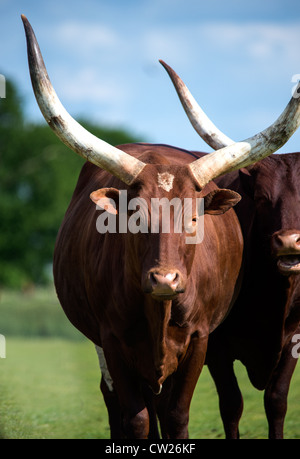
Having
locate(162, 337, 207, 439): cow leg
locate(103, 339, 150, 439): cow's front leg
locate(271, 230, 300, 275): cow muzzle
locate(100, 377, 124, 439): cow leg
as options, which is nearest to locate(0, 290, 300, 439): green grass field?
locate(100, 377, 124, 439): cow leg

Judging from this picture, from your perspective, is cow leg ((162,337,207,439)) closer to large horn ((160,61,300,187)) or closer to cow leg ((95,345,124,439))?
large horn ((160,61,300,187))

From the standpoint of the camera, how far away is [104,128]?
201 ft

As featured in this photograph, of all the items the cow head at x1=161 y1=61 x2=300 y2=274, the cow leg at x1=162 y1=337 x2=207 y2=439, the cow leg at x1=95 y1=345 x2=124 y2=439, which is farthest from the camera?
the cow leg at x1=95 y1=345 x2=124 y2=439

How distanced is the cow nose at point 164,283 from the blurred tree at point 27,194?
124 ft

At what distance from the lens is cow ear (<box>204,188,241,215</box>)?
4.25 m

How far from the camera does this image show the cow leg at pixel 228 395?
18.2 feet

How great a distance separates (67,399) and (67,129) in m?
6.10

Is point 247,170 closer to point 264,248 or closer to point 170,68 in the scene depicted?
point 264,248

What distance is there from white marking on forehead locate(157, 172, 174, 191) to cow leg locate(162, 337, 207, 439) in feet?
3.60

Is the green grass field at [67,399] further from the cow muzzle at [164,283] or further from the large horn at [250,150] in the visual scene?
the large horn at [250,150]

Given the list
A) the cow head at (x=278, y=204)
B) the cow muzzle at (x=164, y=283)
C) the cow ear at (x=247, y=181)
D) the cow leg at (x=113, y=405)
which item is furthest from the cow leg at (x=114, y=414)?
the cow muzzle at (x=164, y=283)

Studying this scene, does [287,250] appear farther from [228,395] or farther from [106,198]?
[228,395]

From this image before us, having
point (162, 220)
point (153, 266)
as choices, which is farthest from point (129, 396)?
point (162, 220)

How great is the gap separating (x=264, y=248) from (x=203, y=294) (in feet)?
2.56
